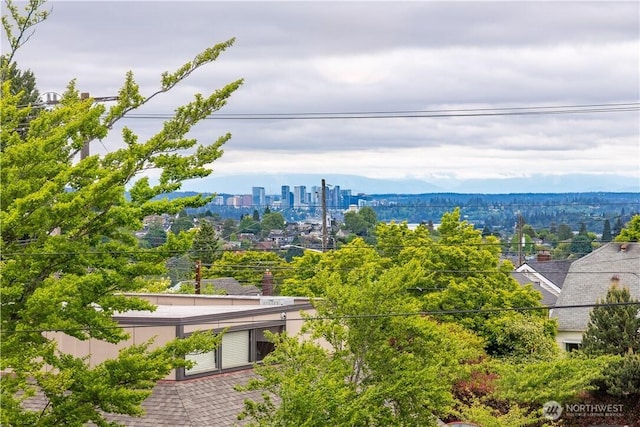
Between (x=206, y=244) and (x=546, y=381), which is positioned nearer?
(x=546, y=381)

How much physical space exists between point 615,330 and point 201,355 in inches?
719

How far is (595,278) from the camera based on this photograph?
54.2 m

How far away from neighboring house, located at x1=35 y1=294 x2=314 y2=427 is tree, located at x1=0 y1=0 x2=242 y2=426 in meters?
5.65

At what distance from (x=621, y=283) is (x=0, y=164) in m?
41.2

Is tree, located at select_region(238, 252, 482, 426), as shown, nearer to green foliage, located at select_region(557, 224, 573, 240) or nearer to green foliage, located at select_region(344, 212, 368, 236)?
green foliage, located at select_region(344, 212, 368, 236)

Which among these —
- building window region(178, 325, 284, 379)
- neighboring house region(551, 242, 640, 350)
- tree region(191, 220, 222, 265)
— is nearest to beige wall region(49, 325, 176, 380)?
building window region(178, 325, 284, 379)

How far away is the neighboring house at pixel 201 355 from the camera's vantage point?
84.6 feet

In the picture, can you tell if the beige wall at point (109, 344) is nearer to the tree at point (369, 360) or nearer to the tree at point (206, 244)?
the tree at point (369, 360)

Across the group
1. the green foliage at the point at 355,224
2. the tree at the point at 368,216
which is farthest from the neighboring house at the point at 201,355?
the tree at the point at 368,216

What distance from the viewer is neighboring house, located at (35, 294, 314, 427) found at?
25797mm

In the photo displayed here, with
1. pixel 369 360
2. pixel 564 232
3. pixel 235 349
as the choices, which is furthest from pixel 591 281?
pixel 564 232

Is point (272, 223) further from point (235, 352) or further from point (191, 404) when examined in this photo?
point (191, 404)

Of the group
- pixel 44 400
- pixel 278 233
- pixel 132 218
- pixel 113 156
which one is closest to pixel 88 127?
pixel 113 156

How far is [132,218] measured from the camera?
18281mm
